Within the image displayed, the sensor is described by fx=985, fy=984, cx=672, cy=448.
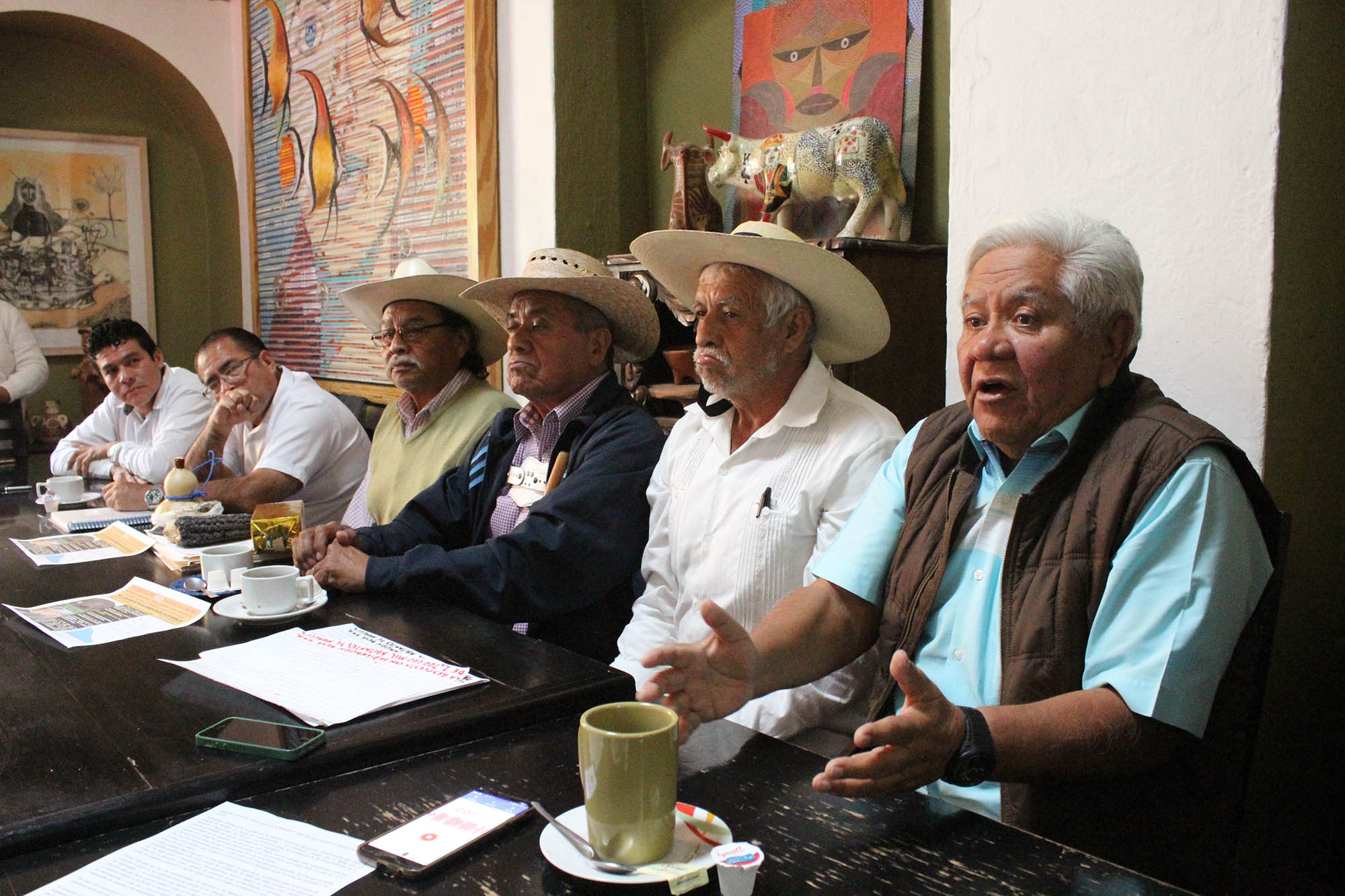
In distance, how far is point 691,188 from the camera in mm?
2756

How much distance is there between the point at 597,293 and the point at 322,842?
164 centimetres

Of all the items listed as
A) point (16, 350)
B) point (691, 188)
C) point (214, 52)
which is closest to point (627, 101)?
point (691, 188)

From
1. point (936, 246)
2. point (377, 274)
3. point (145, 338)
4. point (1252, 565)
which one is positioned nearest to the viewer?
point (1252, 565)

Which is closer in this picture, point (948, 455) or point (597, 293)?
point (948, 455)

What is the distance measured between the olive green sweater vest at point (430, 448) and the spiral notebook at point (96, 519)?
591 mm

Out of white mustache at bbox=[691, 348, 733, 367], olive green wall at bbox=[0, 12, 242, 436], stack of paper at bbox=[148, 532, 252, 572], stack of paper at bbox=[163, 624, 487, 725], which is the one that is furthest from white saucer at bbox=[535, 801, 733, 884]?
olive green wall at bbox=[0, 12, 242, 436]

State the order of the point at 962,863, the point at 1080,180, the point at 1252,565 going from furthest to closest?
1. the point at 1080,180
2. the point at 1252,565
3. the point at 962,863

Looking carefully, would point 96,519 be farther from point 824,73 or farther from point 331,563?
point 824,73

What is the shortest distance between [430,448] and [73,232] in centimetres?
428

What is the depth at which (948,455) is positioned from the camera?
4.85 feet

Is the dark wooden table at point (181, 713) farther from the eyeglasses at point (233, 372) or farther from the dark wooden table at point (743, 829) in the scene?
Result: the eyeglasses at point (233, 372)

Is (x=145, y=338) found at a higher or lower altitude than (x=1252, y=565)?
A: higher

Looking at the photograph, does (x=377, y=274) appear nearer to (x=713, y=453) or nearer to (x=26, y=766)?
(x=713, y=453)

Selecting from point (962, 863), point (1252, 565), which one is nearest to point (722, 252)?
point (1252, 565)
